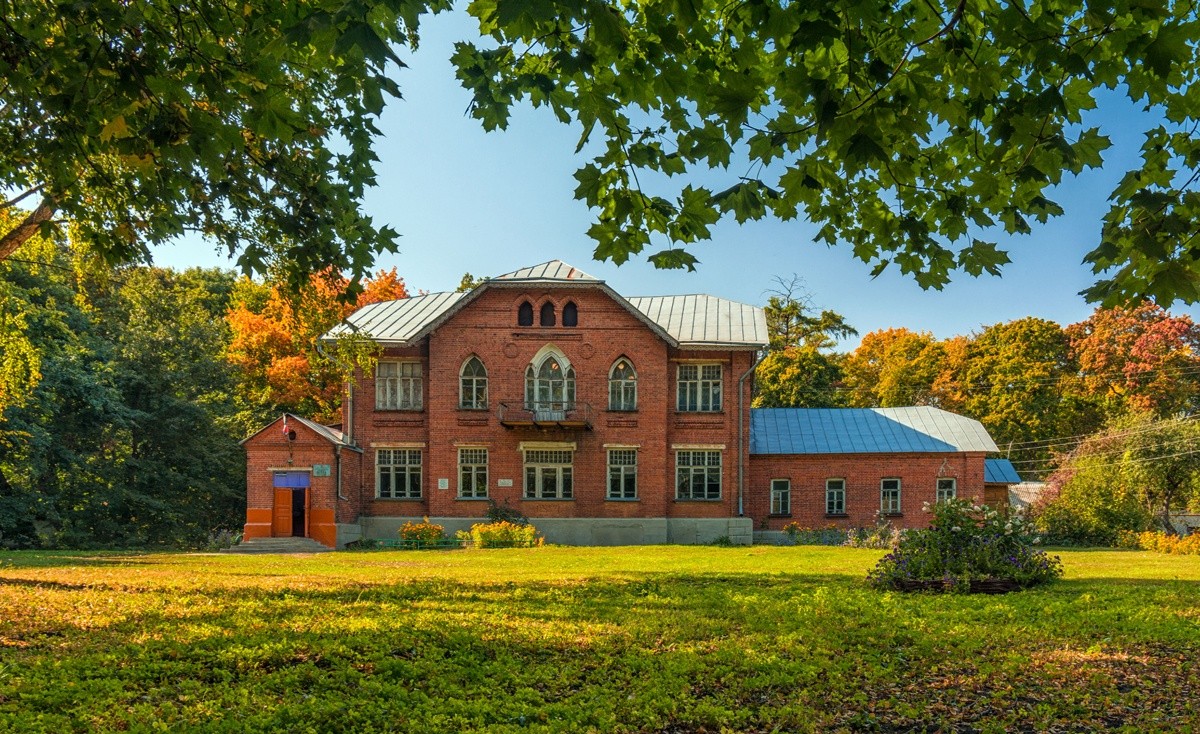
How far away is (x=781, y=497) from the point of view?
30.9m

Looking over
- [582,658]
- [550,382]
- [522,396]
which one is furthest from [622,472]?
[582,658]

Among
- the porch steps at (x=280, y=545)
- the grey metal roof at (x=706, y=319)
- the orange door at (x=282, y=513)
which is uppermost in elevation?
the grey metal roof at (x=706, y=319)

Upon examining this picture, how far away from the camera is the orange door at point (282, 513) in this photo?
26.9 m

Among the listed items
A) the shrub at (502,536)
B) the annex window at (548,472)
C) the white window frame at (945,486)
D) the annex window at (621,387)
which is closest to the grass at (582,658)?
the shrub at (502,536)

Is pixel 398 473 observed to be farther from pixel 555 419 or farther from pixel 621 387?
pixel 621 387

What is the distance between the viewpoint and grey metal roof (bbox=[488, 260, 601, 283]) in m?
28.6

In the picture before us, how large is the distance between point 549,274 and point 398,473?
8.82 meters

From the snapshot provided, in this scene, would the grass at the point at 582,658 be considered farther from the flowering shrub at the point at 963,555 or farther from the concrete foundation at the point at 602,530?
the concrete foundation at the point at 602,530

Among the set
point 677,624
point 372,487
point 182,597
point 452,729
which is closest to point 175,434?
point 372,487

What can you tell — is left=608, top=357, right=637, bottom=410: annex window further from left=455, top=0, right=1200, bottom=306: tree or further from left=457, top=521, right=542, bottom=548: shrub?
left=455, top=0, right=1200, bottom=306: tree

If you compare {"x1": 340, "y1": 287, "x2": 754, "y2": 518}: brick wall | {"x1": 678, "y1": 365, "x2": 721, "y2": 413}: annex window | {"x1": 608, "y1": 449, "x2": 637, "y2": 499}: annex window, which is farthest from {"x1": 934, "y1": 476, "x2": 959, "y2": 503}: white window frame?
{"x1": 608, "y1": 449, "x2": 637, "y2": 499}: annex window

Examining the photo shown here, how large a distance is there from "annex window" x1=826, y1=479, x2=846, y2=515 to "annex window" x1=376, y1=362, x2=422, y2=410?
15.3 meters

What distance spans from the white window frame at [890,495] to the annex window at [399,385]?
17252mm

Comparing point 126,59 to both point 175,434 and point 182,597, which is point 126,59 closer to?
point 182,597
